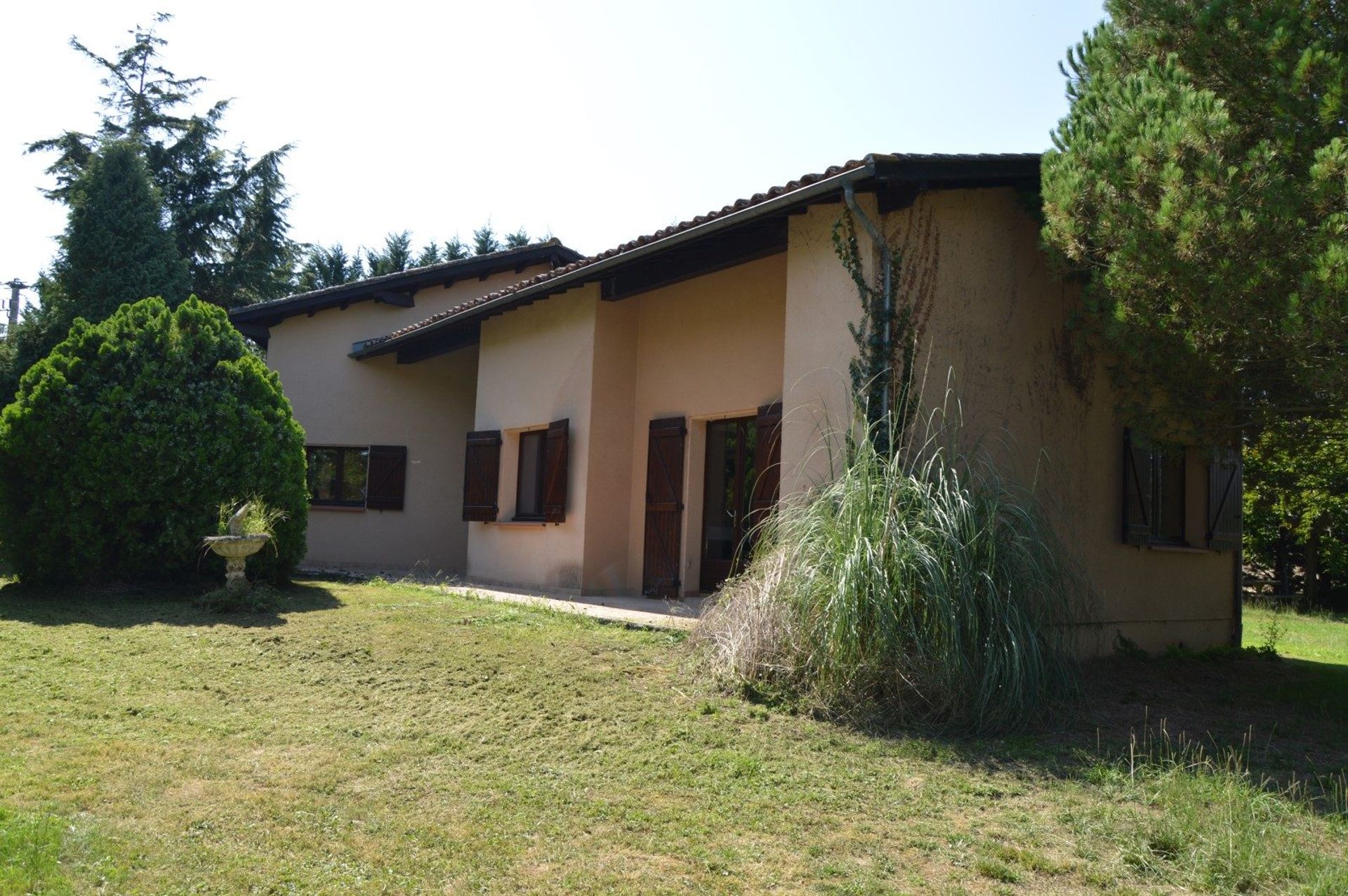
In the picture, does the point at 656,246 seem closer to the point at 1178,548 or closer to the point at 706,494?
the point at 706,494

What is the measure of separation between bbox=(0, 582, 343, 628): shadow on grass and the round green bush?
19cm

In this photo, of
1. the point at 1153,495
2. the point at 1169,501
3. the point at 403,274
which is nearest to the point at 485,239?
the point at 403,274

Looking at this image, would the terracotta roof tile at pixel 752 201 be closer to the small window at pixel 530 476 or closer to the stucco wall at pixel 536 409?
the stucco wall at pixel 536 409

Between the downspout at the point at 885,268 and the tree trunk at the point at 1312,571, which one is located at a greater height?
the downspout at the point at 885,268

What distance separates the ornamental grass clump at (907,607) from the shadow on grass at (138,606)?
14.3 ft

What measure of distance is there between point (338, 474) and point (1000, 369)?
1088 centimetres

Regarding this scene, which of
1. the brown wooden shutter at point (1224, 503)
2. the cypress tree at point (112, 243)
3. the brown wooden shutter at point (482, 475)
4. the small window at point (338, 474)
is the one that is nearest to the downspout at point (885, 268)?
the brown wooden shutter at point (1224, 503)

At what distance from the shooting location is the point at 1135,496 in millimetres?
9141

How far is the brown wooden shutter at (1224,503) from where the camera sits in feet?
33.8

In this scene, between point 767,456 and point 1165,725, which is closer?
point 1165,725

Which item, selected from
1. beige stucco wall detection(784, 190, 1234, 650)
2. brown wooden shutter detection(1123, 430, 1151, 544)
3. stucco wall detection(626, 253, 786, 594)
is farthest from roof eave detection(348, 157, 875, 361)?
brown wooden shutter detection(1123, 430, 1151, 544)

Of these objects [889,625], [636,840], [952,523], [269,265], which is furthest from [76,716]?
[269,265]

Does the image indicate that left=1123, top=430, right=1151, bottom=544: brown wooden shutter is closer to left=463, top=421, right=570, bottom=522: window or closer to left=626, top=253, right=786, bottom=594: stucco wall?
left=626, top=253, right=786, bottom=594: stucco wall

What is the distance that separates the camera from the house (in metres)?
7.96
